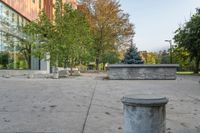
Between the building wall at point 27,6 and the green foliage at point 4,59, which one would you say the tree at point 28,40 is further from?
the green foliage at point 4,59

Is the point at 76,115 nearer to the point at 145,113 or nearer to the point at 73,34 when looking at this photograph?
the point at 145,113

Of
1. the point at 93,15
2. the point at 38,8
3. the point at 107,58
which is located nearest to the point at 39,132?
the point at 38,8

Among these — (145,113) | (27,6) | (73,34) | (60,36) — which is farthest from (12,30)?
(145,113)

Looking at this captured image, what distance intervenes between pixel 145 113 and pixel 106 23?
4775 cm

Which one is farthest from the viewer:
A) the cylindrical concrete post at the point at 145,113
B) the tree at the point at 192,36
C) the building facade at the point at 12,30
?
the tree at the point at 192,36

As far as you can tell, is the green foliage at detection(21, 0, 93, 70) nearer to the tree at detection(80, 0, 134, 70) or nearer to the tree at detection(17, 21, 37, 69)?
the tree at detection(17, 21, 37, 69)

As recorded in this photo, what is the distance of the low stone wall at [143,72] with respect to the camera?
83.2ft

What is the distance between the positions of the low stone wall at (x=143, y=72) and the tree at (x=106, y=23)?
84.8 ft

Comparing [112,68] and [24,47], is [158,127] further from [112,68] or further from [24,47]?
[24,47]

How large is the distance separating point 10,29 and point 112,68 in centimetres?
1318

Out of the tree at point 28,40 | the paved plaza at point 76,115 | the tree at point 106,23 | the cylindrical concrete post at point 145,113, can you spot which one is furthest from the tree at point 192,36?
the cylindrical concrete post at point 145,113

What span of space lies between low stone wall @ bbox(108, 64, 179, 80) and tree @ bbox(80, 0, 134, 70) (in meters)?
25.8

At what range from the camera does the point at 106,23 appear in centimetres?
5188

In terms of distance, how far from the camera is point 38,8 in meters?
45.7
